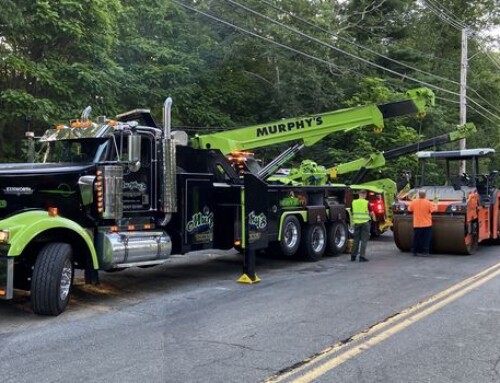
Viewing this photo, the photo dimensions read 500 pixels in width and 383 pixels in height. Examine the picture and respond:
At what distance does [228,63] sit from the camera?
2486cm

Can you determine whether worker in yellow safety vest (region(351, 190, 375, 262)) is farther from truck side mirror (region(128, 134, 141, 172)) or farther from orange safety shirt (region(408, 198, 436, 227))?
truck side mirror (region(128, 134, 141, 172))

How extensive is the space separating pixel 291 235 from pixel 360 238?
1816 mm

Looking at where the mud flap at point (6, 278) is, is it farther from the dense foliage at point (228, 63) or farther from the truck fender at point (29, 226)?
the dense foliage at point (228, 63)

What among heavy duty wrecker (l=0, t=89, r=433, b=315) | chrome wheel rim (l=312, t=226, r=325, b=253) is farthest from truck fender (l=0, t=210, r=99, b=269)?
chrome wheel rim (l=312, t=226, r=325, b=253)

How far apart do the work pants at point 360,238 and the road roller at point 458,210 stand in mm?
1836

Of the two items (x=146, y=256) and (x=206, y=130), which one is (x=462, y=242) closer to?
(x=146, y=256)

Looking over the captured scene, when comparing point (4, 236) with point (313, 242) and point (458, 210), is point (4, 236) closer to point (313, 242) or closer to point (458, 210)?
point (313, 242)

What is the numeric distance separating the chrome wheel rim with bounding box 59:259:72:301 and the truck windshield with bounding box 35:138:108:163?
5.74 feet

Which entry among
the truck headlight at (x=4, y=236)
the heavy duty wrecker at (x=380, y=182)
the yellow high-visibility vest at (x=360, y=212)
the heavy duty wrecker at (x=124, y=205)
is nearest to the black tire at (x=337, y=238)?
the yellow high-visibility vest at (x=360, y=212)

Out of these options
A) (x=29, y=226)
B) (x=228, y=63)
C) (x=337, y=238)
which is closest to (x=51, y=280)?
(x=29, y=226)

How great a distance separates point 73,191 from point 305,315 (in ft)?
12.1

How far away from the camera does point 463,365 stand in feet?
18.1

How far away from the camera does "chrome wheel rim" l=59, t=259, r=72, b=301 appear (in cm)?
766

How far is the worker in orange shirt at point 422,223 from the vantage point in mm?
13953
